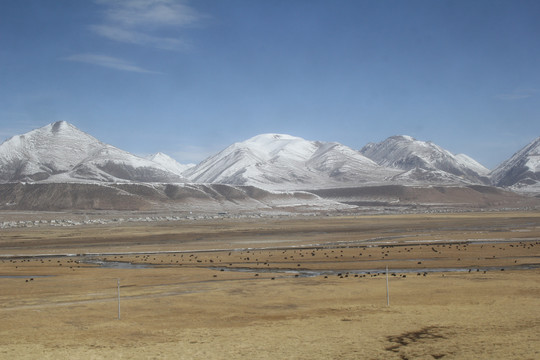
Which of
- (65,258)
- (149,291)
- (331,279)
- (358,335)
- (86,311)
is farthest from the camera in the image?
(65,258)

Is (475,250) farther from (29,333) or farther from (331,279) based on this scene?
(29,333)

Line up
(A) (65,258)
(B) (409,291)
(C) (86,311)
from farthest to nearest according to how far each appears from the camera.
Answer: (A) (65,258) < (B) (409,291) < (C) (86,311)

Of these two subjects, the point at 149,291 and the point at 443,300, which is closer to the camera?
the point at 443,300

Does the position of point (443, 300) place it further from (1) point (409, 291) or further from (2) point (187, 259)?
(2) point (187, 259)

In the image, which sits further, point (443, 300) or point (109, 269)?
point (109, 269)

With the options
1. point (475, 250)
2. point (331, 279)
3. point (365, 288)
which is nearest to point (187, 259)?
point (331, 279)

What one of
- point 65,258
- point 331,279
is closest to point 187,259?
point 65,258
